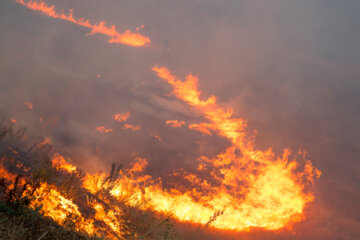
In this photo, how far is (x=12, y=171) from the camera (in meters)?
9.84


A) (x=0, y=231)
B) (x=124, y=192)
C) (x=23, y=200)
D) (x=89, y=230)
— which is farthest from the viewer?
(x=124, y=192)

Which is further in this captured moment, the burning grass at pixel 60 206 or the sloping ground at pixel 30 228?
the burning grass at pixel 60 206

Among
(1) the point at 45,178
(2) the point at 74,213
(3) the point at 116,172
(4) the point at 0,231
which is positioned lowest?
(4) the point at 0,231

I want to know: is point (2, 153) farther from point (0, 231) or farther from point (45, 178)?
point (0, 231)

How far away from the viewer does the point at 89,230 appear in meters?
8.61

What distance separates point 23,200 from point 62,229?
1.45m

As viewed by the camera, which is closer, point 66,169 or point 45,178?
point 45,178

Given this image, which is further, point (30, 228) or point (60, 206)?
point (60, 206)

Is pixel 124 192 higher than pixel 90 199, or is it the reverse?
pixel 124 192

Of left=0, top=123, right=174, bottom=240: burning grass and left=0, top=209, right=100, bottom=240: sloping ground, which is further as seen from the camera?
left=0, top=123, right=174, bottom=240: burning grass

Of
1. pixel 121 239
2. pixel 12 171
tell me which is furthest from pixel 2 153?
pixel 121 239

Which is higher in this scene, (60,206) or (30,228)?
(60,206)

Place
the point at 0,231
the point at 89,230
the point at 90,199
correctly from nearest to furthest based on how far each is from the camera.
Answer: the point at 0,231 → the point at 89,230 → the point at 90,199

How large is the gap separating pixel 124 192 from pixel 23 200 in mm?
8916
